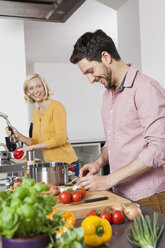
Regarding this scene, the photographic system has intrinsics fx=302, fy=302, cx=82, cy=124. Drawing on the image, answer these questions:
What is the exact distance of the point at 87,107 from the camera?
8555 millimetres

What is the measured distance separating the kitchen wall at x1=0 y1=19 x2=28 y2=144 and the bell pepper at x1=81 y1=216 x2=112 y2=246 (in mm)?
3122

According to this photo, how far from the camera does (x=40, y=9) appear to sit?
301cm

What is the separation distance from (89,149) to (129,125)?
13.7 ft

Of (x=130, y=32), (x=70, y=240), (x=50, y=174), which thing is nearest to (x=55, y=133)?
(x=50, y=174)

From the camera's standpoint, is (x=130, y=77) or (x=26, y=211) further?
(x=130, y=77)

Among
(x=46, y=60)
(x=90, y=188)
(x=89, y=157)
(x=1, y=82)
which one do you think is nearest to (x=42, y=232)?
(x=90, y=188)

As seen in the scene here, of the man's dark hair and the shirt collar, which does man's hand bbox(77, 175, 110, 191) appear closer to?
the shirt collar

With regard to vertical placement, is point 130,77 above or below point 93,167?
above

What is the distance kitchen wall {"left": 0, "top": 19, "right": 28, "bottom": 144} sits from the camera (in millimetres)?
3844

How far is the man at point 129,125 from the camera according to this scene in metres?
1.35

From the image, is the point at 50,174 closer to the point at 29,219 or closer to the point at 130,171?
the point at 130,171

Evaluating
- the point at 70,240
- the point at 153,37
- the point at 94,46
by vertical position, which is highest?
the point at 153,37

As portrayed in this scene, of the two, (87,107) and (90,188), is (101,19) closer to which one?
(87,107)

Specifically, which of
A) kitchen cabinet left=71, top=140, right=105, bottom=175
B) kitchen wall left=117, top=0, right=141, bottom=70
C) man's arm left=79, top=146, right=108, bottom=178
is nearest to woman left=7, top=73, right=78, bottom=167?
man's arm left=79, top=146, right=108, bottom=178
